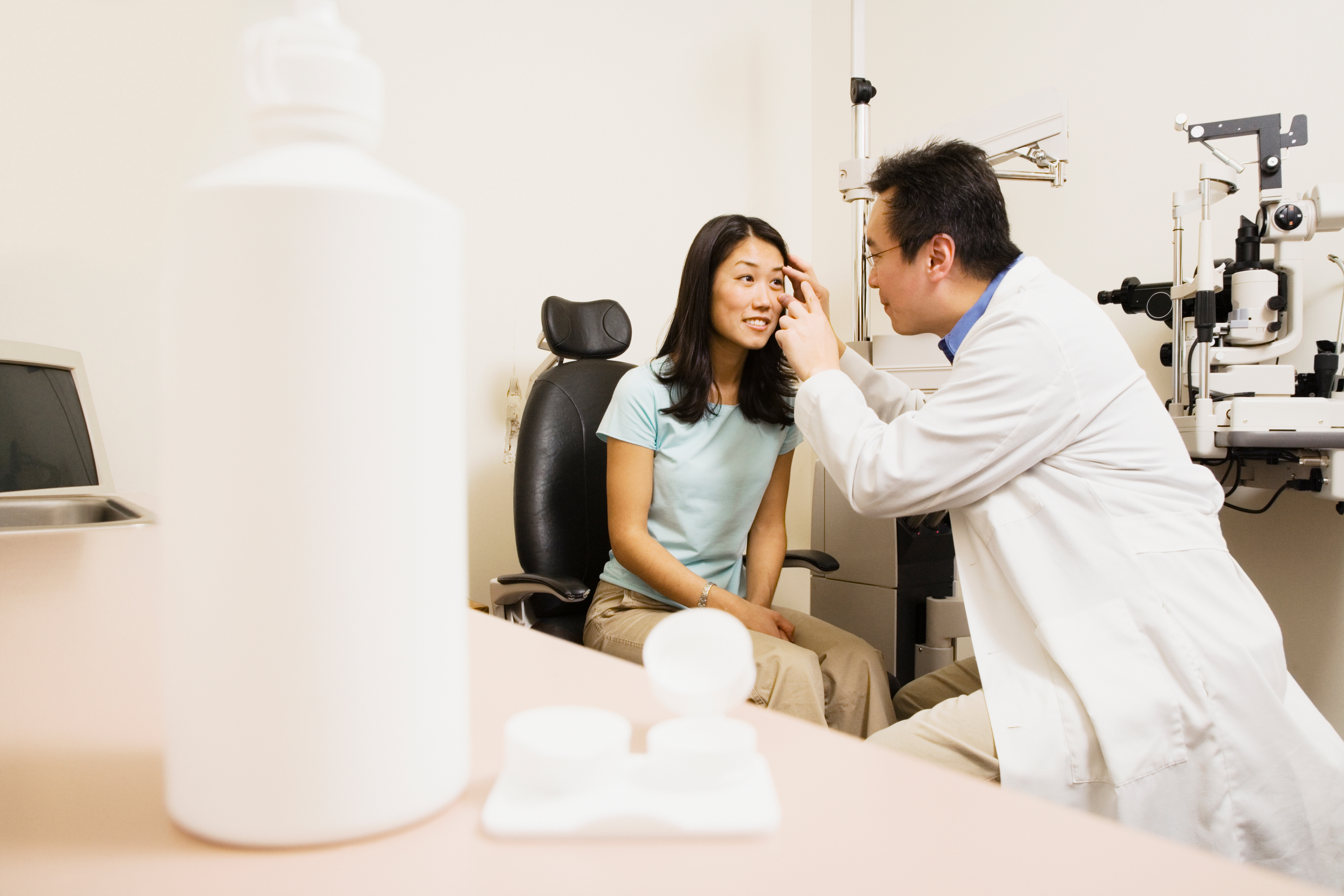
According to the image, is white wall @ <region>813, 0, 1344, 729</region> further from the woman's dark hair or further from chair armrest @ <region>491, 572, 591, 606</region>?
chair armrest @ <region>491, 572, 591, 606</region>

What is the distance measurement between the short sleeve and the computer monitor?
84 cm

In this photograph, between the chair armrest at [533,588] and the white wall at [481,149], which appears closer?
the chair armrest at [533,588]

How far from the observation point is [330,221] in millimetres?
238

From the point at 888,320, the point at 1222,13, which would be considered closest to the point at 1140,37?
the point at 1222,13

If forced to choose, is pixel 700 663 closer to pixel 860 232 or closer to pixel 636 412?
pixel 636 412

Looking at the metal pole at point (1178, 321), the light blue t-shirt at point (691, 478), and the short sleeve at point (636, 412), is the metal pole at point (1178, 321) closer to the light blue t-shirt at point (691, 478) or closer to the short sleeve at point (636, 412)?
the light blue t-shirt at point (691, 478)

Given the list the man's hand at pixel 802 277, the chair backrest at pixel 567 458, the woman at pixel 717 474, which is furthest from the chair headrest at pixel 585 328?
the man's hand at pixel 802 277

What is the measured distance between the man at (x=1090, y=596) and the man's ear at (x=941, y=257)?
115 mm

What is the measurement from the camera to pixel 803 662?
1.40m

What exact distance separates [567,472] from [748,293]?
0.53 m

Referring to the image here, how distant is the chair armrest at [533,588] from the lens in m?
1.48

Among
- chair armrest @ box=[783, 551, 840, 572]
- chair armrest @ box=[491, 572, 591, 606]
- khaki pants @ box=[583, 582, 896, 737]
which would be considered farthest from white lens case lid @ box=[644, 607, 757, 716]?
chair armrest @ box=[783, 551, 840, 572]

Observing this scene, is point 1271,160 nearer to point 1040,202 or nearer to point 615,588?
point 1040,202

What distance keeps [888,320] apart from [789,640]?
5.65 ft
